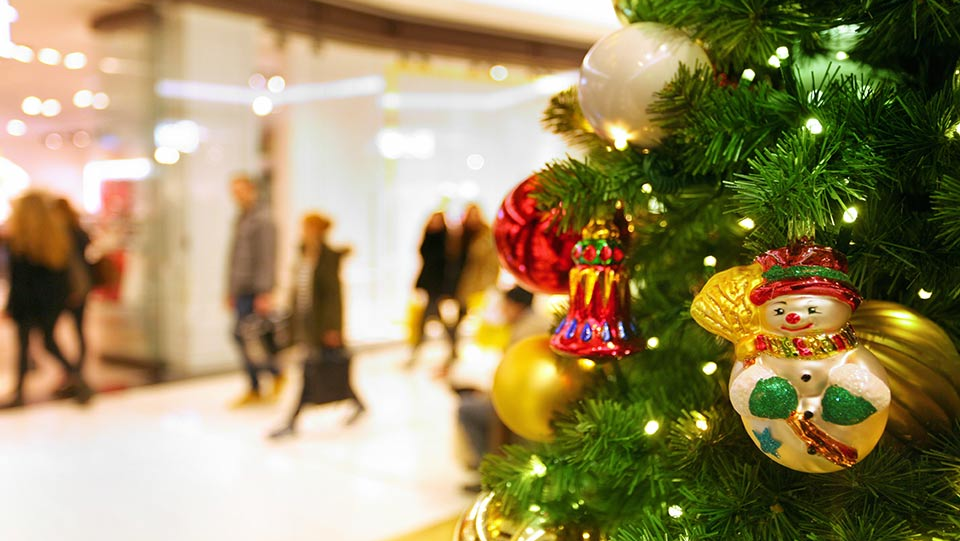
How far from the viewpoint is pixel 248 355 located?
5.65 m

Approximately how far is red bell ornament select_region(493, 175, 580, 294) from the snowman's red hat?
426mm

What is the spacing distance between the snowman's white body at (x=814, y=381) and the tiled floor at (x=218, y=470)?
9.27ft

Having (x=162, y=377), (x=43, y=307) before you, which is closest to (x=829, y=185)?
(x=43, y=307)

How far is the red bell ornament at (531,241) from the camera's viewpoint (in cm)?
121

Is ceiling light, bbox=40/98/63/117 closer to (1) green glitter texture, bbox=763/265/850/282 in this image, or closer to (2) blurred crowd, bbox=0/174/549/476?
(2) blurred crowd, bbox=0/174/549/476

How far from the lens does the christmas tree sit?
86cm

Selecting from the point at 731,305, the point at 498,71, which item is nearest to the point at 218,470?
the point at 731,305

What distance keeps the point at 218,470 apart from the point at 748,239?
12.9 feet

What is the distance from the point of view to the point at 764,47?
3.24 ft

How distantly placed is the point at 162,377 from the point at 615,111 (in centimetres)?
610

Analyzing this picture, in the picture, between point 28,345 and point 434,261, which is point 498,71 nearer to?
point 434,261

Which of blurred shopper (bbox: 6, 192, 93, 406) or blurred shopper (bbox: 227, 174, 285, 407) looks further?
blurred shopper (bbox: 227, 174, 285, 407)

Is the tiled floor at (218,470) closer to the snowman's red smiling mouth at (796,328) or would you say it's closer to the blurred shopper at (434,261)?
the blurred shopper at (434,261)

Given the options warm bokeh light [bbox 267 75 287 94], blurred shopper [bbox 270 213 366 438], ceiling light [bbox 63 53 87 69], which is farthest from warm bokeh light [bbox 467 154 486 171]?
blurred shopper [bbox 270 213 366 438]
